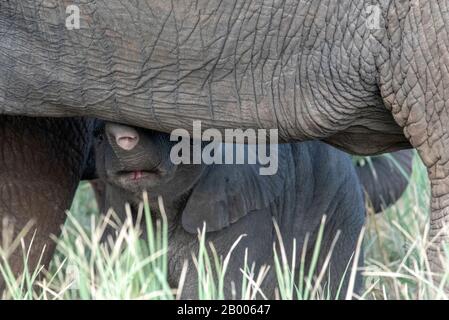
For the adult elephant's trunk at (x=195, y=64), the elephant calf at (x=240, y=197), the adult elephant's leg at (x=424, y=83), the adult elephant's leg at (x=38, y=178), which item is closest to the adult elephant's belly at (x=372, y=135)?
the adult elephant's trunk at (x=195, y=64)

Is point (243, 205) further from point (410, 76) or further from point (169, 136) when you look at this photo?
point (410, 76)

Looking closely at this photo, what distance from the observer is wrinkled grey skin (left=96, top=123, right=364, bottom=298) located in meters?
4.07

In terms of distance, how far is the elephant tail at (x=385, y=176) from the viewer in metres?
5.57

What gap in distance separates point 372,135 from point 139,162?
2.14 feet

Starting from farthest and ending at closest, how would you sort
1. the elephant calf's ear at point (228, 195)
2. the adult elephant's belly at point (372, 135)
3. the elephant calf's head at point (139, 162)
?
the elephant calf's ear at point (228, 195) < the elephant calf's head at point (139, 162) < the adult elephant's belly at point (372, 135)

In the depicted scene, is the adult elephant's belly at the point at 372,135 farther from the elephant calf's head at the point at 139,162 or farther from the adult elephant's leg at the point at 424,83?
the elephant calf's head at the point at 139,162

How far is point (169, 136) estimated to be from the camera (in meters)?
4.09

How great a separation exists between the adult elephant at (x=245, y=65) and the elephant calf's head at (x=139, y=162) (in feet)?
0.48

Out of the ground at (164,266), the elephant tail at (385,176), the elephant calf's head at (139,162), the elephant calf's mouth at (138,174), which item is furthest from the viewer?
the elephant tail at (385,176)

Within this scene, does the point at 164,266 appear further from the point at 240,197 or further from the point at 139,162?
the point at 240,197

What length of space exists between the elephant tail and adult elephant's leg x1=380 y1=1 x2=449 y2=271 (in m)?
1.85

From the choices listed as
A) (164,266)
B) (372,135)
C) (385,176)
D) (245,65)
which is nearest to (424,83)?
(372,135)

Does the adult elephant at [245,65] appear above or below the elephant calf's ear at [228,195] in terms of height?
above

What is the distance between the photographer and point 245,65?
143 inches
